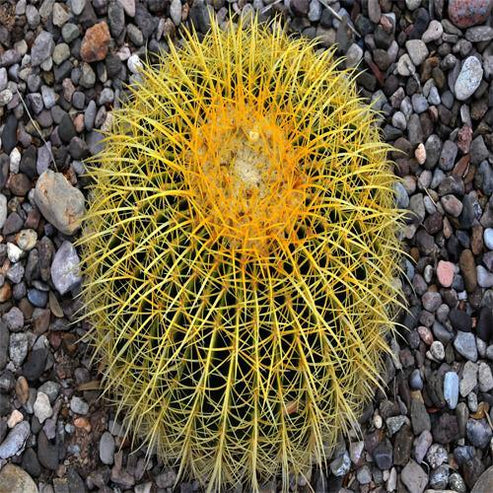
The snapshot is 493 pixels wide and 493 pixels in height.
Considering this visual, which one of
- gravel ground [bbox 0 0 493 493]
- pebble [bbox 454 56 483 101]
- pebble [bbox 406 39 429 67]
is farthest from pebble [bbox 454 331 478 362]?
pebble [bbox 406 39 429 67]

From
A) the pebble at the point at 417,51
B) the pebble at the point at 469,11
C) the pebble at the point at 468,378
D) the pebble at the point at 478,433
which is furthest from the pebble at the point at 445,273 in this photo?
the pebble at the point at 469,11

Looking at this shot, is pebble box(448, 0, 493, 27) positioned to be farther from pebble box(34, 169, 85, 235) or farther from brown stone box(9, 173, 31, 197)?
brown stone box(9, 173, 31, 197)

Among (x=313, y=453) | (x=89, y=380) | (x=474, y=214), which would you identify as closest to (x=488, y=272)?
(x=474, y=214)

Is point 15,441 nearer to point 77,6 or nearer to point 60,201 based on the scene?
point 60,201

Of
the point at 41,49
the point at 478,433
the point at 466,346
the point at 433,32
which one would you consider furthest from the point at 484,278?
the point at 41,49

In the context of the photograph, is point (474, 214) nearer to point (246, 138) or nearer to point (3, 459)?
point (246, 138)
